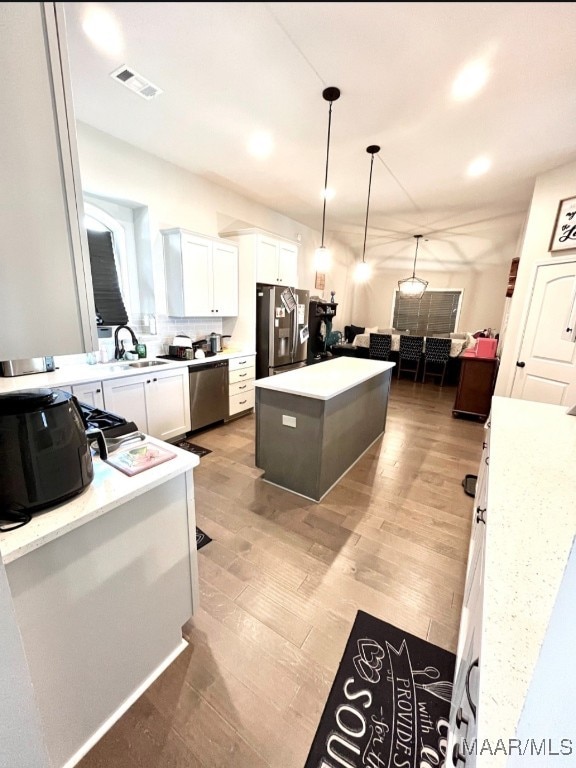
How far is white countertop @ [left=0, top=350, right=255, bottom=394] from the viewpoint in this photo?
7.38ft

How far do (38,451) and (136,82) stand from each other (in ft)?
7.71

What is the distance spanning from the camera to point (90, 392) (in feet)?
8.10

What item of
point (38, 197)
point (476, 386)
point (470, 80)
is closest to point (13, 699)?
point (38, 197)

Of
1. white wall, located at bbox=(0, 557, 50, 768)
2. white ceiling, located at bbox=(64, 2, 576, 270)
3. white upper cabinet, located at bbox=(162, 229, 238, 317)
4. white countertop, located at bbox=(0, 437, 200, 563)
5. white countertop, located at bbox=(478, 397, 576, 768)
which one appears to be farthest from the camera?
white upper cabinet, located at bbox=(162, 229, 238, 317)

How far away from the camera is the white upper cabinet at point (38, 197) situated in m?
0.66

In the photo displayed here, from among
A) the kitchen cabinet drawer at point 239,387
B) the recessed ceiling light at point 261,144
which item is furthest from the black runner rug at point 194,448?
the recessed ceiling light at point 261,144

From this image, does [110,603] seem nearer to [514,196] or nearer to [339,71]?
[339,71]

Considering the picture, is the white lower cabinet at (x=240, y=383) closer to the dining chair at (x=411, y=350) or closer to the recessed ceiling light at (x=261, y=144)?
the recessed ceiling light at (x=261, y=144)

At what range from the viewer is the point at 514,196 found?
12.7 ft

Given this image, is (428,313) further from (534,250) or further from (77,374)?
(77,374)

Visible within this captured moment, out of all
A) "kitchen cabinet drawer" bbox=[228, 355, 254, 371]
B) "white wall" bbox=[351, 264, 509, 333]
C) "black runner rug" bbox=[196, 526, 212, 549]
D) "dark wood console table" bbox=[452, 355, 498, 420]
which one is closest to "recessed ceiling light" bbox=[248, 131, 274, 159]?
"kitchen cabinet drawer" bbox=[228, 355, 254, 371]

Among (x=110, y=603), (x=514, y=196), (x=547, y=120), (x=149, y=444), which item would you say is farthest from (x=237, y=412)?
(x=514, y=196)

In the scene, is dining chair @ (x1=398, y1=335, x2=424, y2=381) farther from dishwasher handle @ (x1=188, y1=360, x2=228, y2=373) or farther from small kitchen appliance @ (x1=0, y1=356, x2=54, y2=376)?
small kitchen appliance @ (x1=0, y1=356, x2=54, y2=376)

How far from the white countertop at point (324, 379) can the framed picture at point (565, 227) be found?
6.64 feet
